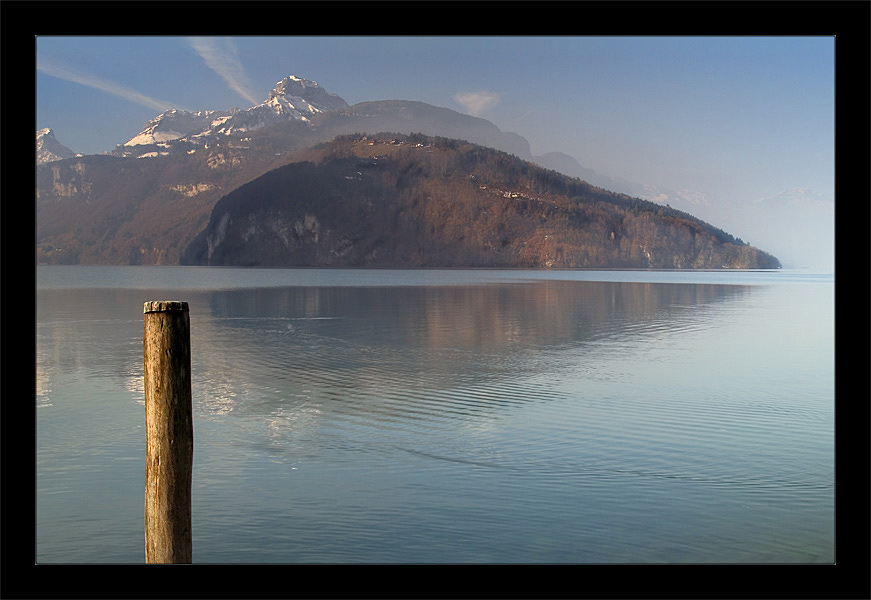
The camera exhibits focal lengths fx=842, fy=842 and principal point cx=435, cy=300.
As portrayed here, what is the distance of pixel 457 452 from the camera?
34.3 feet

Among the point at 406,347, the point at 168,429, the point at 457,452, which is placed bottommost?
the point at 457,452

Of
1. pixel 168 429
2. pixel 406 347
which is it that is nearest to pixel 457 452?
pixel 168 429

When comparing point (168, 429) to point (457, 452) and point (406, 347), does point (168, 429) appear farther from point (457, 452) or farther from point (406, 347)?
point (406, 347)

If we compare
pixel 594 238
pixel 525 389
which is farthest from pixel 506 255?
pixel 525 389

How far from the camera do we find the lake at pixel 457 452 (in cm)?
763

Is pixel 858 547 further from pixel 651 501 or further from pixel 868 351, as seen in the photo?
pixel 651 501

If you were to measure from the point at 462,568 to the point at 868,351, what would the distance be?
303cm

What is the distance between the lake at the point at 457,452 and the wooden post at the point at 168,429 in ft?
5.74

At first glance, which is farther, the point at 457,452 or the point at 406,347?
the point at 406,347

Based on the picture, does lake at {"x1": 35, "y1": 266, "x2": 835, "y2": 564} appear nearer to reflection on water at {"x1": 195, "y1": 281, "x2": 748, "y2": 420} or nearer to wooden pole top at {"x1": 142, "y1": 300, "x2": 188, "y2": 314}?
reflection on water at {"x1": 195, "y1": 281, "x2": 748, "y2": 420}

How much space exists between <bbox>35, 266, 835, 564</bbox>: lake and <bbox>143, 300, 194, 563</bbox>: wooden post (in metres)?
1.75

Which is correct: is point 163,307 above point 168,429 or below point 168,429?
above

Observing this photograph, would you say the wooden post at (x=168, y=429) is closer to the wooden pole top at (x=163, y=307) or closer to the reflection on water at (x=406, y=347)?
the wooden pole top at (x=163, y=307)

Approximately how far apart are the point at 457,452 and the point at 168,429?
5.60 meters
